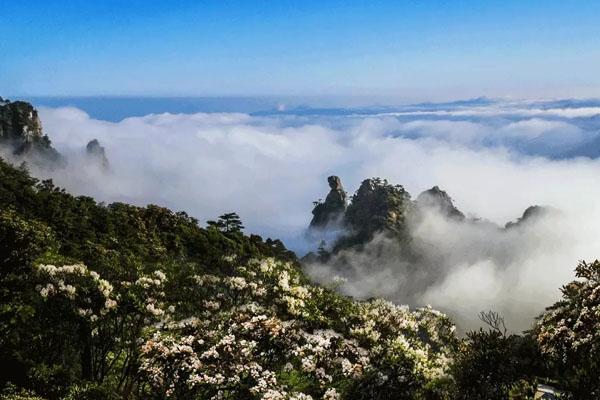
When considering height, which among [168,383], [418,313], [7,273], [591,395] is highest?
[7,273]

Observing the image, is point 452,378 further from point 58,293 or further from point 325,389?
point 58,293

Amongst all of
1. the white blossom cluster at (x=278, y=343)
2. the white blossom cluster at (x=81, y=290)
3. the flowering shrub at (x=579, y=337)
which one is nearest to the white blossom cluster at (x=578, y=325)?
the flowering shrub at (x=579, y=337)

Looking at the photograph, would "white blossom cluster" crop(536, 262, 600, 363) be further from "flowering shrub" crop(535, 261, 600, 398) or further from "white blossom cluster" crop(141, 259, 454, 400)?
"white blossom cluster" crop(141, 259, 454, 400)

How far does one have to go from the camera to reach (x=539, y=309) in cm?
18075

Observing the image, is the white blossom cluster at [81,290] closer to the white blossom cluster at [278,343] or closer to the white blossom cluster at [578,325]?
the white blossom cluster at [278,343]

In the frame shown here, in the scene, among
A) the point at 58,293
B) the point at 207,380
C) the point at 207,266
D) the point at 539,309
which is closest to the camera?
the point at 207,380

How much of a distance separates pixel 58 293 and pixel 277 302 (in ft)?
45.4

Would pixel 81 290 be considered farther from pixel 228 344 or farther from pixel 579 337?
pixel 579 337

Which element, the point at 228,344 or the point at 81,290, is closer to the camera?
the point at 228,344

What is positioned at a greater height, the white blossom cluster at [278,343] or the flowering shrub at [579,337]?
the flowering shrub at [579,337]

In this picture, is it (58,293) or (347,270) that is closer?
(58,293)

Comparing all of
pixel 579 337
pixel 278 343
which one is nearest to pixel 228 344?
pixel 278 343

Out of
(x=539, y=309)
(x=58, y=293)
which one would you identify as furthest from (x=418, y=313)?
(x=539, y=309)

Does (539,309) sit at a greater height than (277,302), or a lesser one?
lesser
